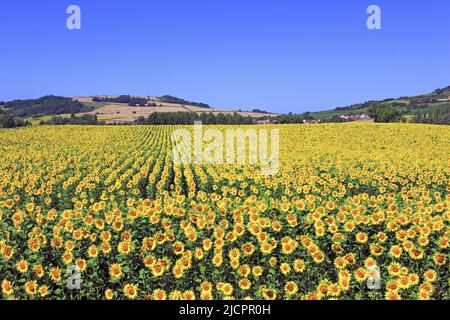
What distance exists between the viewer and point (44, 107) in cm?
13200

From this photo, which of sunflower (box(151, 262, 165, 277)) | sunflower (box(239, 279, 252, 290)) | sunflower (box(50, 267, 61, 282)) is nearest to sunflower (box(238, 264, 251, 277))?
sunflower (box(239, 279, 252, 290))

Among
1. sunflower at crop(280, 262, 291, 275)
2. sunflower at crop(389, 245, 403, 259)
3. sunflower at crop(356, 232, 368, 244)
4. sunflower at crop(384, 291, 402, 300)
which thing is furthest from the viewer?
sunflower at crop(356, 232, 368, 244)

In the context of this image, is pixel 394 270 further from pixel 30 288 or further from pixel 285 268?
pixel 30 288

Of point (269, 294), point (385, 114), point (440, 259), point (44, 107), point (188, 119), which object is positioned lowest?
point (269, 294)

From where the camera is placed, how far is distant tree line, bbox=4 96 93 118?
125500mm

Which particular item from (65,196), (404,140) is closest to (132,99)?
(404,140)

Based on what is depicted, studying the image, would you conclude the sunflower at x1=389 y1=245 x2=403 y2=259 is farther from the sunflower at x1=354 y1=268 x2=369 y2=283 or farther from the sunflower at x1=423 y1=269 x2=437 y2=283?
the sunflower at x1=354 y1=268 x2=369 y2=283

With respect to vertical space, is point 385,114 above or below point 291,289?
above

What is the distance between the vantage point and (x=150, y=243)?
6.00m

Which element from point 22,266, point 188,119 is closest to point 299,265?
point 22,266

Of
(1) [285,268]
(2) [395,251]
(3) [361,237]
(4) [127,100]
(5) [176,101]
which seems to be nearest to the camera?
(1) [285,268]

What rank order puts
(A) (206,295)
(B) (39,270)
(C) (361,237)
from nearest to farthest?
(A) (206,295), (B) (39,270), (C) (361,237)

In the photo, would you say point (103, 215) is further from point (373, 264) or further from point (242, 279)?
point (373, 264)

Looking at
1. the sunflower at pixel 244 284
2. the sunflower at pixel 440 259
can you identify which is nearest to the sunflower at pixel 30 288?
the sunflower at pixel 244 284
